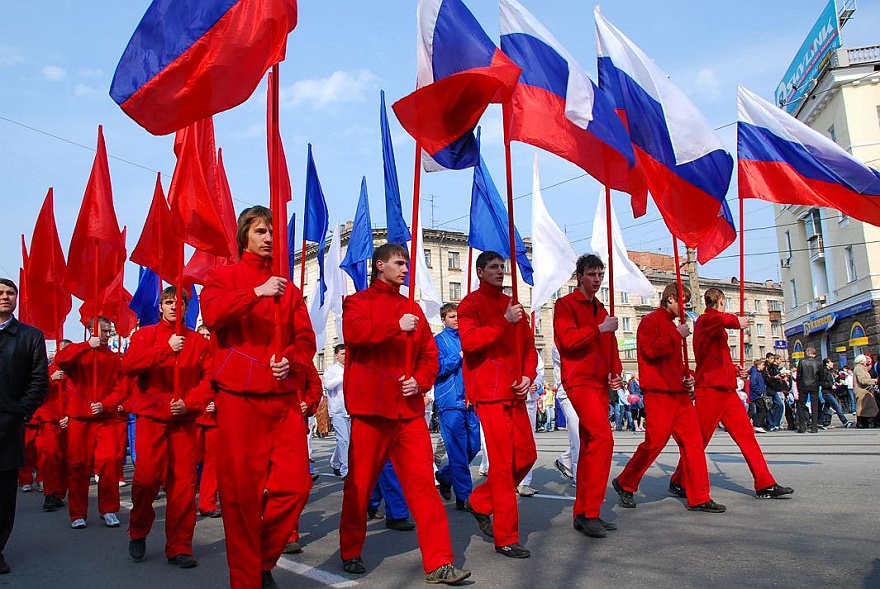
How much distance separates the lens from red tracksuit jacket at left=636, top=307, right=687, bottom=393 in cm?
744

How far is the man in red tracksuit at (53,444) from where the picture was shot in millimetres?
9477

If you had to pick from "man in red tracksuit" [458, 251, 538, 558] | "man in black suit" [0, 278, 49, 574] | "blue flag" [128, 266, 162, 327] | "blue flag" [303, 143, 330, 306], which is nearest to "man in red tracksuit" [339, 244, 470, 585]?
"man in red tracksuit" [458, 251, 538, 558]

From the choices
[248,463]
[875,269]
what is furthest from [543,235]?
[875,269]

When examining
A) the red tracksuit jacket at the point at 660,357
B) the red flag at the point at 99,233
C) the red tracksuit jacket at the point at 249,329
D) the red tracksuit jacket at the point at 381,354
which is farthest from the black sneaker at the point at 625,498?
the red flag at the point at 99,233

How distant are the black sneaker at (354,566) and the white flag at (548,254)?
278 inches

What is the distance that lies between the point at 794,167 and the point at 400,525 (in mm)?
5454

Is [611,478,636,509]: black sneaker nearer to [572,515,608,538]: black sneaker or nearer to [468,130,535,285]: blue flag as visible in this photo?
[572,515,608,538]: black sneaker

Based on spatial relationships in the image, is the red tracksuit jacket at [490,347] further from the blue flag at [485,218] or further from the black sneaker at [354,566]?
the blue flag at [485,218]

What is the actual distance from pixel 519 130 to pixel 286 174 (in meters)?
3.92

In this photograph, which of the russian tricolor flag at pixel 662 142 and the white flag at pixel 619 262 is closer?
the russian tricolor flag at pixel 662 142

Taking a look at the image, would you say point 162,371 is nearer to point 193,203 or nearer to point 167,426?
point 167,426

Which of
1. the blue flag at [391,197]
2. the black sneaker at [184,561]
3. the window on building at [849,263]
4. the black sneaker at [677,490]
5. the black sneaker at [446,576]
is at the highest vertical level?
the window on building at [849,263]

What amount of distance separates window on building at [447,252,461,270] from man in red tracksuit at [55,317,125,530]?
4914 centimetres

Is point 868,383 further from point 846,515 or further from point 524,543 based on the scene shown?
point 524,543
